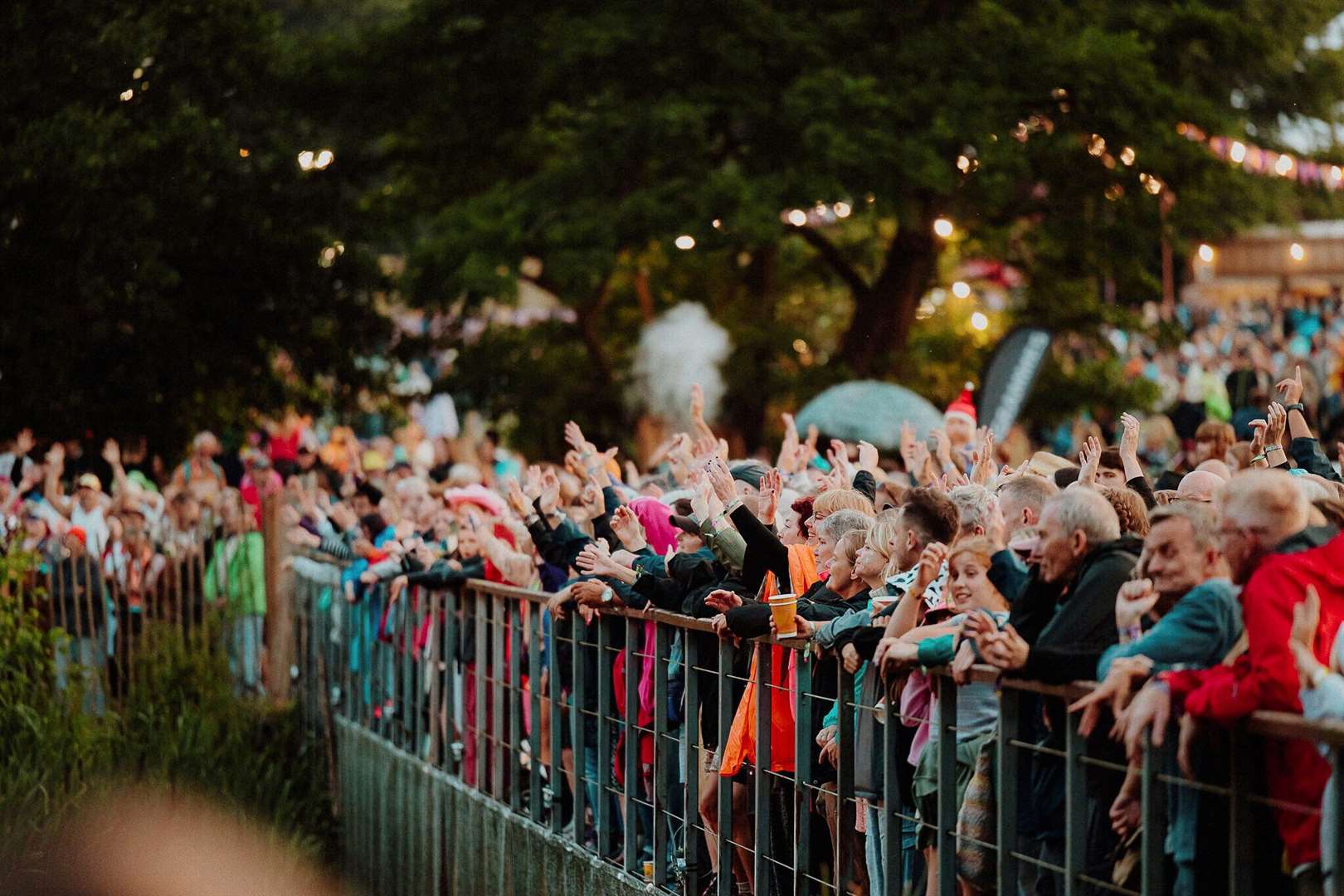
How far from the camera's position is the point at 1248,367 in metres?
20.4

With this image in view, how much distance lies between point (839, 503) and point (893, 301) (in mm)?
17342

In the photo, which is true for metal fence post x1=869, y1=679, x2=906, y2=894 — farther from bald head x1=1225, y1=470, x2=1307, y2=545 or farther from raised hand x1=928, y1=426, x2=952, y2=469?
raised hand x1=928, y1=426, x2=952, y2=469

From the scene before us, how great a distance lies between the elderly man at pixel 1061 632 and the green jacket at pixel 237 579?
38.6 ft

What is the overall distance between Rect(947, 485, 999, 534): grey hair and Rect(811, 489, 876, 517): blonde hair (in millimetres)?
758

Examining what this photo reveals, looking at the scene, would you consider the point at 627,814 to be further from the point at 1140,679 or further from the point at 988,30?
the point at 988,30

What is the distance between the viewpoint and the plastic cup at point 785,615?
727 cm

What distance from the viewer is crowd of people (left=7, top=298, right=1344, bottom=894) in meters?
4.88

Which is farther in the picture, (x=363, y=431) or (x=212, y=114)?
(x=363, y=431)

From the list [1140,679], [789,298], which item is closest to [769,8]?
[789,298]

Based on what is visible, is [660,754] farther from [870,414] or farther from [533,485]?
[870,414]

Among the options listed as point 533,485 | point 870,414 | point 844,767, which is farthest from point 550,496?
point 870,414

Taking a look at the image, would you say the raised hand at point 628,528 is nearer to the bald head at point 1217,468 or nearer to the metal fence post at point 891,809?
the bald head at point 1217,468

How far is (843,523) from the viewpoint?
7551 mm

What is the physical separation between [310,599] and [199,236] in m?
9.04
